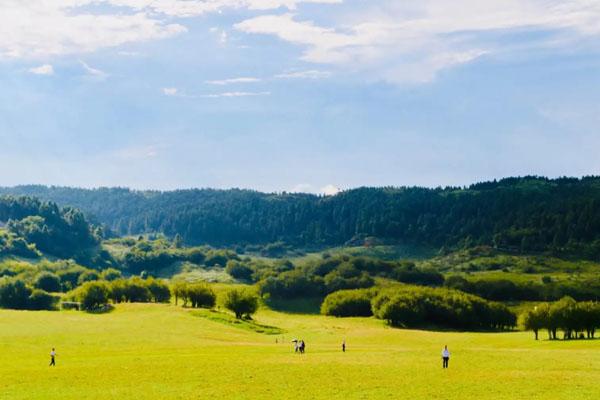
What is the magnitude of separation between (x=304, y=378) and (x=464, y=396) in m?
17.9

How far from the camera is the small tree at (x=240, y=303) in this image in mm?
189375

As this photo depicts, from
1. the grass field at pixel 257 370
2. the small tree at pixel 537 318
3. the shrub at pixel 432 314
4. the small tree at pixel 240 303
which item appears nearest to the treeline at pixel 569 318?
the small tree at pixel 537 318

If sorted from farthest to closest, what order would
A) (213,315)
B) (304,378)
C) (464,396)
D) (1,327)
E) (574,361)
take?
(213,315), (1,327), (574,361), (304,378), (464,396)

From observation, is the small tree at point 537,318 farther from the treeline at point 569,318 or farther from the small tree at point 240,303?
the small tree at point 240,303

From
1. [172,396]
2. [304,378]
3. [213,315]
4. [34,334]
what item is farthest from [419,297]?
[172,396]

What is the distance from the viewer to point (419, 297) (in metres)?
199

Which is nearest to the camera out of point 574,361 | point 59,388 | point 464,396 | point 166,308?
point 464,396

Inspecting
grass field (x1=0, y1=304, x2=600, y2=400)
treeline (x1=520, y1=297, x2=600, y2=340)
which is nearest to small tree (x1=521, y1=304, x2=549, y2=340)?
treeline (x1=520, y1=297, x2=600, y2=340)

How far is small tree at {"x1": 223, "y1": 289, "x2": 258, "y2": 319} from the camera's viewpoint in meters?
189

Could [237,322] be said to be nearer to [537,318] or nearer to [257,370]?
[537,318]

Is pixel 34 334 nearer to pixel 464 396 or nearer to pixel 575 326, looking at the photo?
pixel 464 396

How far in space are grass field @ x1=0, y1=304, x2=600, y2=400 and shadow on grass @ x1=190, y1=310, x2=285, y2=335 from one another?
30734 mm

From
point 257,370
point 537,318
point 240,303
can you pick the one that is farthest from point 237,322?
point 257,370

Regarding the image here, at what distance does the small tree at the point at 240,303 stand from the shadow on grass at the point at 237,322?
19.5 ft
